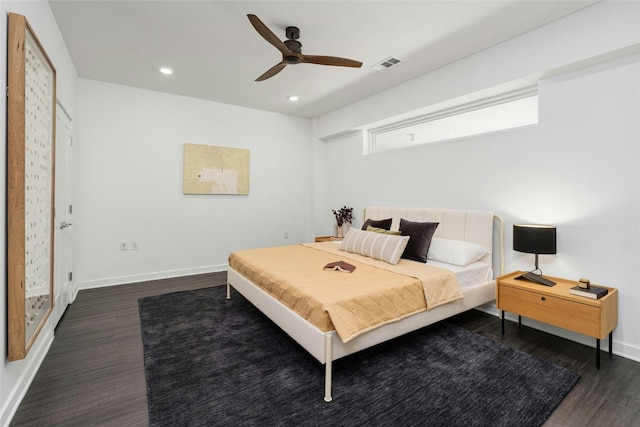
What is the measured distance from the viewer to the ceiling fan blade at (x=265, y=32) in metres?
2.19

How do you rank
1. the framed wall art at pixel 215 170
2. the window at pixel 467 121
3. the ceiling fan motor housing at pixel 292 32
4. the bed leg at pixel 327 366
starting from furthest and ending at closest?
the framed wall art at pixel 215 170 < the window at pixel 467 121 < the ceiling fan motor housing at pixel 292 32 < the bed leg at pixel 327 366

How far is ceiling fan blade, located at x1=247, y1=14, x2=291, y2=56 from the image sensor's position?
219cm

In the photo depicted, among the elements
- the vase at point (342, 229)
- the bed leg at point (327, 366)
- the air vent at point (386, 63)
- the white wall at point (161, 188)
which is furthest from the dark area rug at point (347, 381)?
the air vent at point (386, 63)

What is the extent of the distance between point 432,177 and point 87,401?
3792 mm

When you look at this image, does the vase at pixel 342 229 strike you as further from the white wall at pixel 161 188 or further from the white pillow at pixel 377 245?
the white pillow at pixel 377 245

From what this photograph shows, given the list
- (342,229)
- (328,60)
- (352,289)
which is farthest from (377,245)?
(342,229)

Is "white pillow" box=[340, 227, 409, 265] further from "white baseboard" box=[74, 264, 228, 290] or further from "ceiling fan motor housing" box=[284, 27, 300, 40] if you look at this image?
"white baseboard" box=[74, 264, 228, 290]

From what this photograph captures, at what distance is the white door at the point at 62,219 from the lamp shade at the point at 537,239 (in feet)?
13.7

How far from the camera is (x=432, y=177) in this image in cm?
384

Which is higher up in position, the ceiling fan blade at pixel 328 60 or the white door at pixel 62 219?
the ceiling fan blade at pixel 328 60

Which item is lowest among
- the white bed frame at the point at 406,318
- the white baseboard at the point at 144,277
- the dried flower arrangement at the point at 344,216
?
the white baseboard at the point at 144,277

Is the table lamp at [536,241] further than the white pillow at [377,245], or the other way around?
the white pillow at [377,245]

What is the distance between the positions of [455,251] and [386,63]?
2.18 m

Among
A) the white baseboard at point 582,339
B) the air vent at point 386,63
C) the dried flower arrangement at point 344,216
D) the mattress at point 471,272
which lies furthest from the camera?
the dried flower arrangement at point 344,216
